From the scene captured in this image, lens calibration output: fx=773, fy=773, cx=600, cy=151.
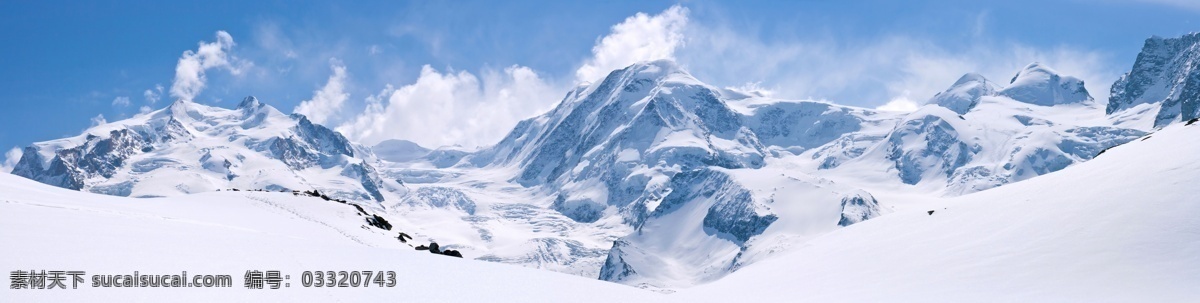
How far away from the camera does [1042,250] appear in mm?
26172

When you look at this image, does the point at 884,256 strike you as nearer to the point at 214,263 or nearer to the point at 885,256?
the point at 885,256

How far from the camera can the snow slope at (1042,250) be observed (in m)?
22.8

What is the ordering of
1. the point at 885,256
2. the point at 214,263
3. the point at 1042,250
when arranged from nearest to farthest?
the point at 214,263 < the point at 1042,250 < the point at 885,256

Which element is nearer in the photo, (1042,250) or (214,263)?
(214,263)

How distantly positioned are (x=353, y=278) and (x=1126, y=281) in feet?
71.4

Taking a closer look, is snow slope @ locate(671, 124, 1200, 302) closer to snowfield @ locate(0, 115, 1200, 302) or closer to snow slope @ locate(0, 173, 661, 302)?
snowfield @ locate(0, 115, 1200, 302)

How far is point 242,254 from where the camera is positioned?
22.0m

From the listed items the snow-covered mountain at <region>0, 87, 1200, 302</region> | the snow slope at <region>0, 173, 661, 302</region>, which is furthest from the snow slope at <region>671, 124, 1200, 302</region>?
the snow slope at <region>0, 173, 661, 302</region>

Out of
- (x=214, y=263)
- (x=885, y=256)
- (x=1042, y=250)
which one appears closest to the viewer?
(x=214, y=263)

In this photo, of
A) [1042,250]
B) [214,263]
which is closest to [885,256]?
[1042,250]

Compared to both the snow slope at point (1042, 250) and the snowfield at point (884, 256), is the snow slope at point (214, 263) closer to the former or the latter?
the snowfield at point (884, 256)

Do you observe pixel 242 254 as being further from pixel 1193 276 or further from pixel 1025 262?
pixel 1193 276

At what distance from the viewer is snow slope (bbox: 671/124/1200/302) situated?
22750mm

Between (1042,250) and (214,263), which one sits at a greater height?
(214,263)
